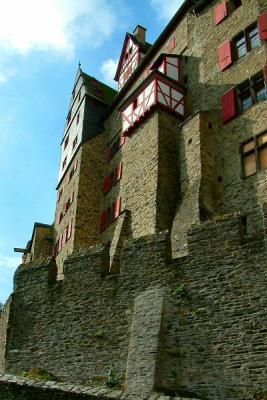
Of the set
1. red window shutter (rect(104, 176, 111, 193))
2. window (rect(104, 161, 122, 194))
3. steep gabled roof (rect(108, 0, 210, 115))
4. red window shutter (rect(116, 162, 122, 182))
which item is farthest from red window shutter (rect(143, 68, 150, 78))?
red window shutter (rect(104, 176, 111, 193))

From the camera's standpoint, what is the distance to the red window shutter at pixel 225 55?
70.5ft

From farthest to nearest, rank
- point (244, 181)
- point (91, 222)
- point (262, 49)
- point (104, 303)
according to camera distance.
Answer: point (91, 222) < point (262, 49) < point (244, 181) < point (104, 303)

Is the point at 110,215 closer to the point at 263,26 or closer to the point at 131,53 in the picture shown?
the point at 263,26

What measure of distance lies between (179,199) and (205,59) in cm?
727


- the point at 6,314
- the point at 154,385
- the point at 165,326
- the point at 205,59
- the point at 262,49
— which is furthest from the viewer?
the point at 205,59

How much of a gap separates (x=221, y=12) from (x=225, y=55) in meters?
2.73

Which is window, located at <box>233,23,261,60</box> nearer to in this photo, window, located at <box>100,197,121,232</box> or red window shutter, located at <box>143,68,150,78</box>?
red window shutter, located at <box>143,68,150,78</box>

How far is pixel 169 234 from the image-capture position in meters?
13.5

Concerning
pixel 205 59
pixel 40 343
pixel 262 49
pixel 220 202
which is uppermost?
pixel 205 59

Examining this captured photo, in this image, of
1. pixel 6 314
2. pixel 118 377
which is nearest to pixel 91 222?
pixel 6 314

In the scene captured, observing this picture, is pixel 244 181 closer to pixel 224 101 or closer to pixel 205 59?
pixel 224 101

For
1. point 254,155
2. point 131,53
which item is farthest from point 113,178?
point 254,155

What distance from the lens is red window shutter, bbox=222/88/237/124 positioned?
20.2m

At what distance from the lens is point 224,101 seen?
68.3ft
